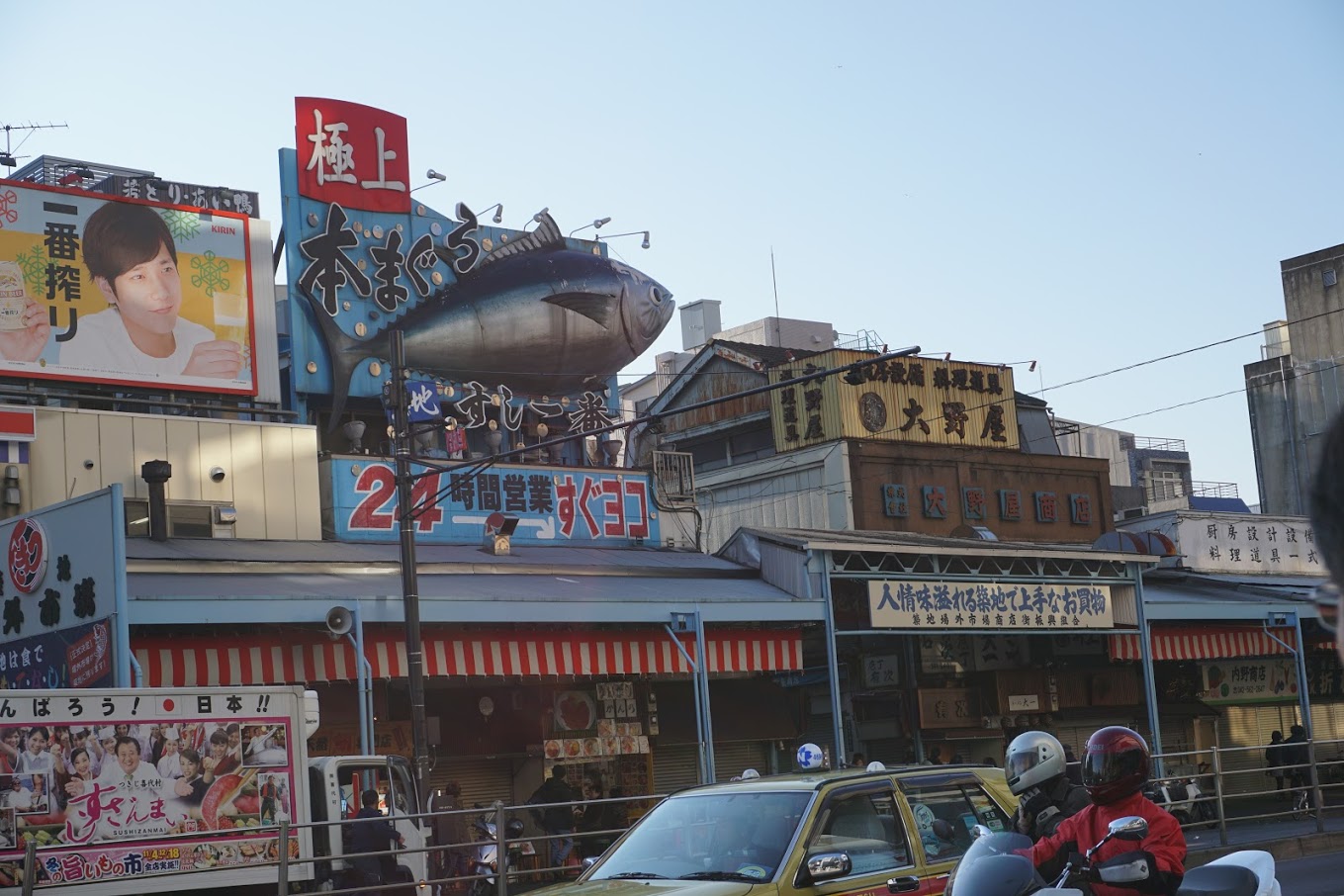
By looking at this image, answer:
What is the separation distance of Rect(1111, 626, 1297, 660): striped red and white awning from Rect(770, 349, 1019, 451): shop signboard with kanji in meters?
8.97

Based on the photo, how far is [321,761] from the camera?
688 inches

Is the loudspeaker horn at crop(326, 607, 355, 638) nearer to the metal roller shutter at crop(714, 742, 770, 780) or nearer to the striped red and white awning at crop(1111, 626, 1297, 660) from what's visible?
the metal roller shutter at crop(714, 742, 770, 780)

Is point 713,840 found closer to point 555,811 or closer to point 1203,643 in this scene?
point 555,811

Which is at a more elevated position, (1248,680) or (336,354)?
(336,354)

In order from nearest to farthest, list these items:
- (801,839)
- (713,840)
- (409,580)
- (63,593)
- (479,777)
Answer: (801,839)
(713,840)
(63,593)
(409,580)
(479,777)

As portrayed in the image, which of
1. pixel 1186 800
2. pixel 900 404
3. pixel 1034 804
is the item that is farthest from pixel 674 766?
pixel 1034 804

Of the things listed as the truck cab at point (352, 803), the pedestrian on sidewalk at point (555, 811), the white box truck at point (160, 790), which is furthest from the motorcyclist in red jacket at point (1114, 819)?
the pedestrian on sidewalk at point (555, 811)

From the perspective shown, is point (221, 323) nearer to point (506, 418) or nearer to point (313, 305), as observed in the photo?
point (313, 305)

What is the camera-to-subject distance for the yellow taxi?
8.90 m

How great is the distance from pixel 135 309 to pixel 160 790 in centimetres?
1214

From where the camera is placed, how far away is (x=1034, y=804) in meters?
8.14

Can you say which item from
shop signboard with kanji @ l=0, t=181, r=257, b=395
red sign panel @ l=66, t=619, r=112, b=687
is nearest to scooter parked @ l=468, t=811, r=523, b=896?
red sign panel @ l=66, t=619, r=112, b=687

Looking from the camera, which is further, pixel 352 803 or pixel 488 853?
pixel 488 853

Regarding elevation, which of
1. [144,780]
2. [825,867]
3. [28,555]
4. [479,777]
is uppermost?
[28,555]
